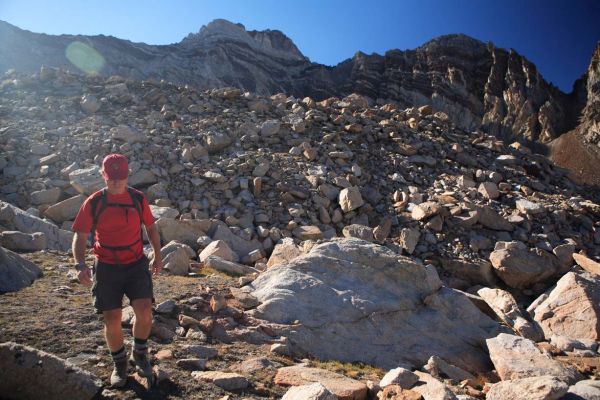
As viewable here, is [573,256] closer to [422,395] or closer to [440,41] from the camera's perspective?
[422,395]

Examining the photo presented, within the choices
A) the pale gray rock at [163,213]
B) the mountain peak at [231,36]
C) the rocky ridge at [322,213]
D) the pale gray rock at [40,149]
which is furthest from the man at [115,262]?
the mountain peak at [231,36]

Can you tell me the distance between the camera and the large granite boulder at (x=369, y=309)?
5.51 metres

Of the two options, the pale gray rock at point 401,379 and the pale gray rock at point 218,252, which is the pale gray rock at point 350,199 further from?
the pale gray rock at point 401,379

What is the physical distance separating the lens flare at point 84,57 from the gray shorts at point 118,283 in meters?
57.4

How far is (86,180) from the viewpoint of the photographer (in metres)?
10.3

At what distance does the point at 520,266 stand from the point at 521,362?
18.6 ft

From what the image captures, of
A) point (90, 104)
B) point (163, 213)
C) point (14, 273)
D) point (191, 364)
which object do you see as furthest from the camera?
point (90, 104)

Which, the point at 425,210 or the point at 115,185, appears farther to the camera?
the point at 425,210

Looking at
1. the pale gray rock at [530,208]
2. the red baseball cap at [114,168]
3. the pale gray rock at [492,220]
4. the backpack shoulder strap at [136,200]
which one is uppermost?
the pale gray rock at [530,208]

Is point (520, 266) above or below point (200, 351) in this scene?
above

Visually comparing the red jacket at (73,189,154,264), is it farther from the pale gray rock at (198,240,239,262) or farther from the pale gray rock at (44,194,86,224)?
the pale gray rock at (44,194,86,224)

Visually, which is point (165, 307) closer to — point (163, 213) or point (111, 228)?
point (111, 228)

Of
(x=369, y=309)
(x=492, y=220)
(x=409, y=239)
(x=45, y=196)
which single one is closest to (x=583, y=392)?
(x=369, y=309)

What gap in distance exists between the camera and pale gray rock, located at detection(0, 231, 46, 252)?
7.05 m
